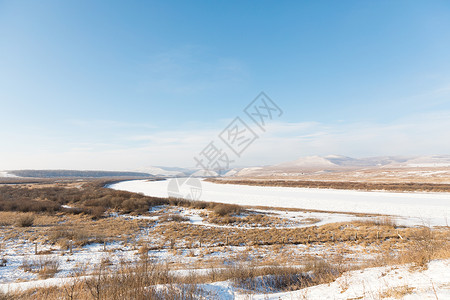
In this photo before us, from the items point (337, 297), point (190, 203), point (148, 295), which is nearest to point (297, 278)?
point (337, 297)

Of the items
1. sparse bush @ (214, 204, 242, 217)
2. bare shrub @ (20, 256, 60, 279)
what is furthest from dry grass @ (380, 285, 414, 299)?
sparse bush @ (214, 204, 242, 217)

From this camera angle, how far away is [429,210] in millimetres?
28531

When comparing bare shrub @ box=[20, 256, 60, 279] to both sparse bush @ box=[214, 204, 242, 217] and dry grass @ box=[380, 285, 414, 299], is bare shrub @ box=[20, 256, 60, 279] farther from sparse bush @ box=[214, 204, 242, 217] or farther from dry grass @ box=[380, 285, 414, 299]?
sparse bush @ box=[214, 204, 242, 217]

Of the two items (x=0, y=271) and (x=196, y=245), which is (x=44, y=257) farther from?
(x=196, y=245)

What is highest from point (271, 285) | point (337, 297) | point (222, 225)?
point (337, 297)

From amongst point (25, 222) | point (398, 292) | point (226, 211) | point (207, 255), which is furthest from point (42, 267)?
point (226, 211)

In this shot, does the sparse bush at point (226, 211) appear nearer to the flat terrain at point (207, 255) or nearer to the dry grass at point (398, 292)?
the flat terrain at point (207, 255)

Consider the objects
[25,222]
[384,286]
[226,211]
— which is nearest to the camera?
[384,286]

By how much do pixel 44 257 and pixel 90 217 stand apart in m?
13.3

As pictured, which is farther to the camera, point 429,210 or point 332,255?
point 429,210

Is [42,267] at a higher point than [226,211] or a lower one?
higher

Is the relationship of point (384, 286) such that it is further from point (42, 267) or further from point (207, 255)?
point (42, 267)

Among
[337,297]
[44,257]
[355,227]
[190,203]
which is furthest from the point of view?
[190,203]

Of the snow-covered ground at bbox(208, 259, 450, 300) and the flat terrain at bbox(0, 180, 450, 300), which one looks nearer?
the snow-covered ground at bbox(208, 259, 450, 300)
